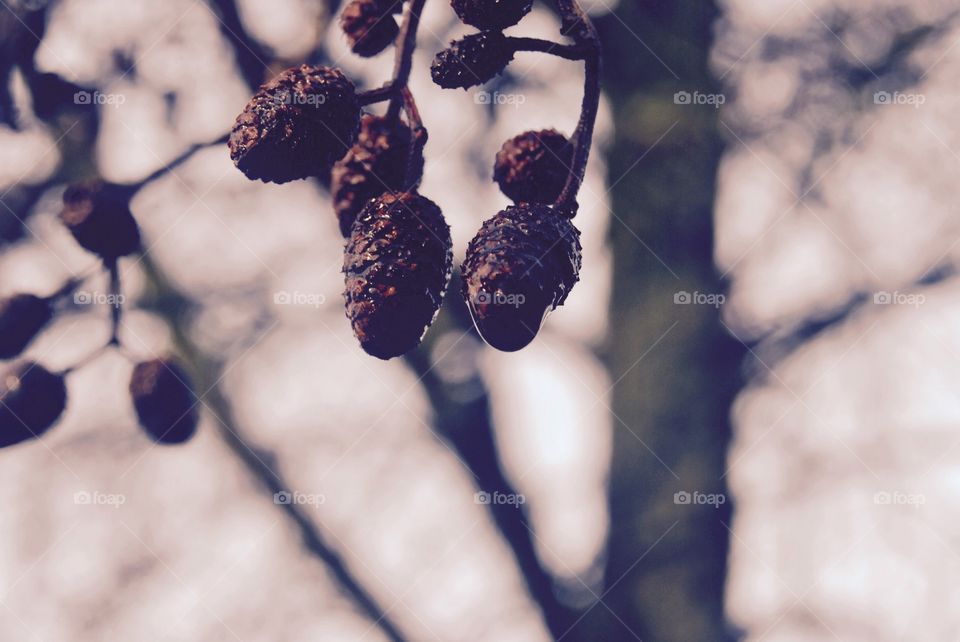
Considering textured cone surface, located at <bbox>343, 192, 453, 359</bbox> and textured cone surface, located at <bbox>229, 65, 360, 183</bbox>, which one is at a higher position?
textured cone surface, located at <bbox>229, 65, 360, 183</bbox>

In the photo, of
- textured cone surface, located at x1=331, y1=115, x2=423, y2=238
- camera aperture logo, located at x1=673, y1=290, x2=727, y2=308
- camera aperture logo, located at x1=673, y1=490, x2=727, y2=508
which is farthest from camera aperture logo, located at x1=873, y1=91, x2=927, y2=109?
textured cone surface, located at x1=331, y1=115, x2=423, y2=238

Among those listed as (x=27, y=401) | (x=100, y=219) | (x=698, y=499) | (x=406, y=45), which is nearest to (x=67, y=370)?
(x=27, y=401)

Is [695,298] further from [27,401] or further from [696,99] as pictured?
[27,401]

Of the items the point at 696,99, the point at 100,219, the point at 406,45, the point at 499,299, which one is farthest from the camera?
the point at 696,99

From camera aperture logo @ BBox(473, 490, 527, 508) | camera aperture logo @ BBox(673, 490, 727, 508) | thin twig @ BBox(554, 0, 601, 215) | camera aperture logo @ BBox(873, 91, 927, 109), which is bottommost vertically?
camera aperture logo @ BBox(473, 490, 527, 508)

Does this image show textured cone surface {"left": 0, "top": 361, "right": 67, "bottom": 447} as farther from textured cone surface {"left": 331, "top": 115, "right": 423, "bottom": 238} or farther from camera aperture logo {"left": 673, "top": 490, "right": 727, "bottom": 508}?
camera aperture logo {"left": 673, "top": 490, "right": 727, "bottom": 508}

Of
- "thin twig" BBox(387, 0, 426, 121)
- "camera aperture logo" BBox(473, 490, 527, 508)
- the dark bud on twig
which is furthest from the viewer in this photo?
"camera aperture logo" BBox(473, 490, 527, 508)
